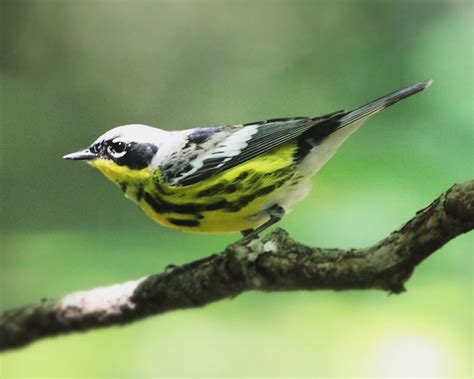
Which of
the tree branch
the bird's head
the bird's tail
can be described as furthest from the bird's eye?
the bird's tail

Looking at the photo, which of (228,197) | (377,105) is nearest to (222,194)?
(228,197)

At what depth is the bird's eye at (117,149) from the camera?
92 cm

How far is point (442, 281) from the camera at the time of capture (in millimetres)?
885

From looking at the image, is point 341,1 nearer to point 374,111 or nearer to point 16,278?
point 374,111

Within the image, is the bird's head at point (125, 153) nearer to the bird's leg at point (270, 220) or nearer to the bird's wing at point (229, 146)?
the bird's wing at point (229, 146)

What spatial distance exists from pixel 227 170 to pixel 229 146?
42 mm

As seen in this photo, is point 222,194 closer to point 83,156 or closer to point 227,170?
point 227,170

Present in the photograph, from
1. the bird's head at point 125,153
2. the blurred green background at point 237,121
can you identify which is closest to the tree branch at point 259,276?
the blurred green background at point 237,121

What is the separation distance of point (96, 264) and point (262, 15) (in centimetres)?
52

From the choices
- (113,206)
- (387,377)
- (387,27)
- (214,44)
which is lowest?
(387,377)

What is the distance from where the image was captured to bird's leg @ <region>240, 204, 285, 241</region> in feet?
2.97

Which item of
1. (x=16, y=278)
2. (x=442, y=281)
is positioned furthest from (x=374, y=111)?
(x=16, y=278)

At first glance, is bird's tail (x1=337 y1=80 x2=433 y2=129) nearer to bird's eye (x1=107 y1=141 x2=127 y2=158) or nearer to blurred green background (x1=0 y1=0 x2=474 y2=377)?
blurred green background (x1=0 y1=0 x2=474 y2=377)

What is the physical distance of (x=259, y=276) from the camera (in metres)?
0.86
